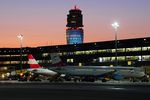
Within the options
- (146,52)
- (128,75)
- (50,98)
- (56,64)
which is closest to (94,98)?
(50,98)

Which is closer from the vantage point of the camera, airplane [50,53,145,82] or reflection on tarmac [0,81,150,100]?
reflection on tarmac [0,81,150,100]

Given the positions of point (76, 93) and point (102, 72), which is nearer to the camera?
point (76, 93)

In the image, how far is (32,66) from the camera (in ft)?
404

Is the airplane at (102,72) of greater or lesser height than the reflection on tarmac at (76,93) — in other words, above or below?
above

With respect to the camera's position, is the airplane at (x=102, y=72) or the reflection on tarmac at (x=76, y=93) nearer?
the reflection on tarmac at (x=76, y=93)

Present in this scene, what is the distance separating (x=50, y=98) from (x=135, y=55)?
478 feet

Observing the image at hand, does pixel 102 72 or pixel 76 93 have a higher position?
pixel 102 72

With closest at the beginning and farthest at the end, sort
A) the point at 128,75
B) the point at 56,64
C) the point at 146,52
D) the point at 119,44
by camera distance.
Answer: the point at 128,75, the point at 56,64, the point at 146,52, the point at 119,44

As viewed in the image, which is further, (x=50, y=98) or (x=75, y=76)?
(x=75, y=76)

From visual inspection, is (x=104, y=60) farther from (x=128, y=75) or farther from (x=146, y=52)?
(x=128, y=75)

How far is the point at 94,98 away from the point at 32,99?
6364mm

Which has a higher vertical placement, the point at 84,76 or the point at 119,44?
the point at 119,44

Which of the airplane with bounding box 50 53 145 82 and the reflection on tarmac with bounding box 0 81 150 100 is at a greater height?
the airplane with bounding box 50 53 145 82

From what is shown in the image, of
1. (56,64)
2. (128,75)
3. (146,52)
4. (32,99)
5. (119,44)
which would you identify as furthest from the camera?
(119,44)
